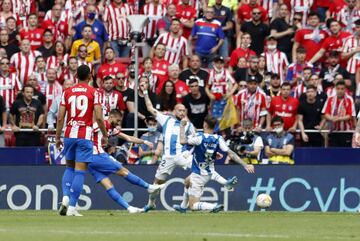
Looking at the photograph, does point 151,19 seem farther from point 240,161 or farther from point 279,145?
point 240,161

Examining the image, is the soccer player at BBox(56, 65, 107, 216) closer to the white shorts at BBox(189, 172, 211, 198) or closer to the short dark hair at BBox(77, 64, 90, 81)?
the short dark hair at BBox(77, 64, 90, 81)

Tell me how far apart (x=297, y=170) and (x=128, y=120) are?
172 inches

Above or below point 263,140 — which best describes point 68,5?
above

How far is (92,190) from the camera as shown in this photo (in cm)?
2325

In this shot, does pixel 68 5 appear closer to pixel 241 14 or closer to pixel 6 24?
pixel 6 24

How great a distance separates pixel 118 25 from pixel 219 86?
3468 mm

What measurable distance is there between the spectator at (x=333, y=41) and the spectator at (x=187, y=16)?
2.92 m

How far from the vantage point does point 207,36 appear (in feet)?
90.0

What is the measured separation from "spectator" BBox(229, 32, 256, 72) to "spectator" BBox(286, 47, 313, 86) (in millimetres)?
932

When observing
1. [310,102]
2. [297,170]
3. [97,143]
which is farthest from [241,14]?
[97,143]

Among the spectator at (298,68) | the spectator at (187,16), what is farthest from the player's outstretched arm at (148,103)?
the spectator at (187,16)

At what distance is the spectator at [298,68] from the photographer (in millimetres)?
26281

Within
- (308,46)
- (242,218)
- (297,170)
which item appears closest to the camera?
(242,218)

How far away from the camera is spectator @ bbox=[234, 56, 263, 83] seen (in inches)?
1022
